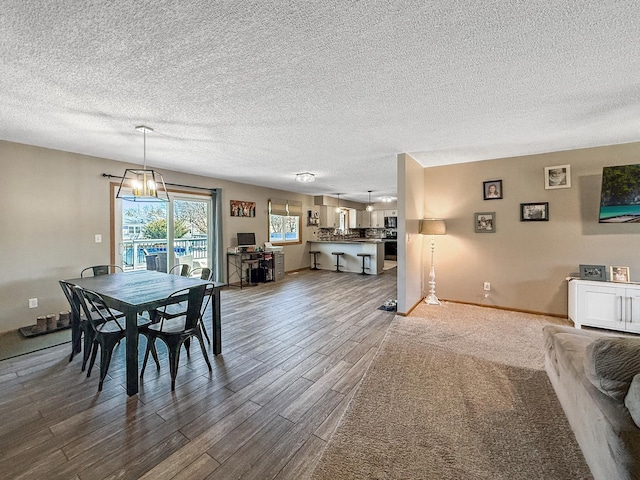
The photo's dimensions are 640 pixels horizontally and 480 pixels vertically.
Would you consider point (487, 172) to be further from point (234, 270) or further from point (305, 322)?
point (234, 270)

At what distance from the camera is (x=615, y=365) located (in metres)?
1.21

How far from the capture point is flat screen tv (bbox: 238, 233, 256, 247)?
6492 mm

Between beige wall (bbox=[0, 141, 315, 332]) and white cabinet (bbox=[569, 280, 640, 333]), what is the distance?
22.9 feet

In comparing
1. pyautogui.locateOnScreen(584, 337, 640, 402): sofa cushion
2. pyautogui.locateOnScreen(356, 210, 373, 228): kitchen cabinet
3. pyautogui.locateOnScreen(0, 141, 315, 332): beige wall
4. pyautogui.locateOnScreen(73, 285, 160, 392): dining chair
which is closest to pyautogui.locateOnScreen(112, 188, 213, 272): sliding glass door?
pyautogui.locateOnScreen(0, 141, 315, 332): beige wall

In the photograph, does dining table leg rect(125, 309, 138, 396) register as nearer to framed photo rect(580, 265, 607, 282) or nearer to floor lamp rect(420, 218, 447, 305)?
floor lamp rect(420, 218, 447, 305)

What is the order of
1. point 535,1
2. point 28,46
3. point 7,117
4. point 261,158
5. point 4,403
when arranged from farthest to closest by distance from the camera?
1. point 261,158
2. point 7,117
3. point 4,403
4. point 28,46
5. point 535,1

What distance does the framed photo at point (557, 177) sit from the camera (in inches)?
153

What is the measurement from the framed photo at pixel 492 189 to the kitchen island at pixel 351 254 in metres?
3.62

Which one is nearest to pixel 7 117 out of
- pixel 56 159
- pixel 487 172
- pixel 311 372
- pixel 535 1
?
pixel 56 159

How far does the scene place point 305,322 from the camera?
12.6 feet

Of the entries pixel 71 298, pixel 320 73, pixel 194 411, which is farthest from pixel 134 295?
pixel 320 73

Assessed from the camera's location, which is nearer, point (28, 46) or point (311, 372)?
point (28, 46)

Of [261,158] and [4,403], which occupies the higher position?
[261,158]

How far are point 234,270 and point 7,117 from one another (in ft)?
14.6
